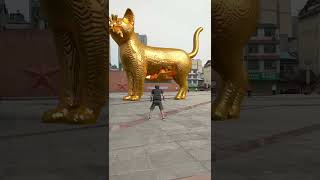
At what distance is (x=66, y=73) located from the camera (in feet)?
19.8

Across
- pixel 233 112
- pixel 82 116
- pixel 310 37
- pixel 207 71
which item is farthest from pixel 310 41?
pixel 82 116

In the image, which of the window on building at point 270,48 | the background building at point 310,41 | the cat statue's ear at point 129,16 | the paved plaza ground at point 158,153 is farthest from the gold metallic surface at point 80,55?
the window on building at point 270,48

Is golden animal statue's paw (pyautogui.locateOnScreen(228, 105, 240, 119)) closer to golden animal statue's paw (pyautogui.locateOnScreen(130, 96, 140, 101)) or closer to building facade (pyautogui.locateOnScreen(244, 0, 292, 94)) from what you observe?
golden animal statue's paw (pyautogui.locateOnScreen(130, 96, 140, 101))

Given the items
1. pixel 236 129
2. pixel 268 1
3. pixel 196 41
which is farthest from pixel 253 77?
pixel 236 129

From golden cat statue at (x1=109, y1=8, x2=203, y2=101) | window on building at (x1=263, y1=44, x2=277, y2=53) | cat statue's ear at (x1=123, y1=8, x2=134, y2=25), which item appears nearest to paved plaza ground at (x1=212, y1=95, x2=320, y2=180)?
golden cat statue at (x1=109, y1=8, x2=203, y2=101)

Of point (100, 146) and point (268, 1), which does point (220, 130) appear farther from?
point (268, 1)

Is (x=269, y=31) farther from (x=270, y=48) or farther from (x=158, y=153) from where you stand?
(x=158, y=153)

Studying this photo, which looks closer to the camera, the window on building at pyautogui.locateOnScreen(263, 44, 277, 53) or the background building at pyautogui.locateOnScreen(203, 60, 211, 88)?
the background building at pyautogui.locateOnScreen(203, 60, 211, 88)

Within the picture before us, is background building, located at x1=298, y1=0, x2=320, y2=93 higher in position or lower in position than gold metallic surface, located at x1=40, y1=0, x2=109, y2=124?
higher

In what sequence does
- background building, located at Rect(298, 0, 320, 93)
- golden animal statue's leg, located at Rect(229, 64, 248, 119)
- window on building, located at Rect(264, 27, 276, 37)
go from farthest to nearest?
background building, located at Rect(298, 0, 320, 93)
window on building, located at Rect(264, 27, 276, 37)
golden animal statue's leg, located at Rect(229, 64, 248, 119)

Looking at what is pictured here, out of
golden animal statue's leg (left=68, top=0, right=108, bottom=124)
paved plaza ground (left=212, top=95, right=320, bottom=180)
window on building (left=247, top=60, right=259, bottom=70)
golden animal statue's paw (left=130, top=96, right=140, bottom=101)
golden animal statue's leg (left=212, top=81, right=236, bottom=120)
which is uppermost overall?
window on building (left=247, top=60, right=259, bottom=70)

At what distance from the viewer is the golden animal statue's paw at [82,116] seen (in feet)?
19.1

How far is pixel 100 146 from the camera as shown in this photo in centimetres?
416

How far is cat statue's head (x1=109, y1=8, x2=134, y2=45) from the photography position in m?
13.2
